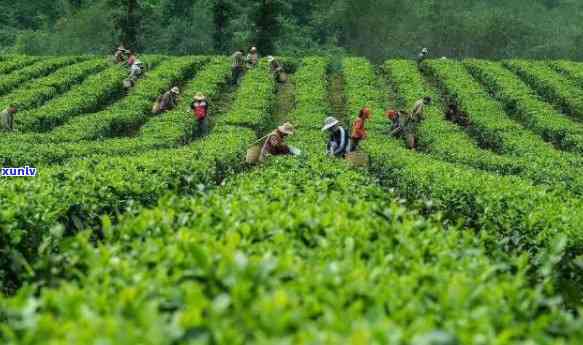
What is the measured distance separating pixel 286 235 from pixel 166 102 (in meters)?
20.1

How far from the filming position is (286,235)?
5.68 meters

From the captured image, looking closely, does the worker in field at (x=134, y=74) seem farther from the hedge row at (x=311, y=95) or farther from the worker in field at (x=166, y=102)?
the hedge row at (x=311, y=95)

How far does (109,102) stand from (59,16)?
45.3m

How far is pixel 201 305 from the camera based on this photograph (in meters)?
3.46

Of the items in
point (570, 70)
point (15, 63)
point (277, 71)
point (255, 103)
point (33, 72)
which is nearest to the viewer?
point (255, 103)

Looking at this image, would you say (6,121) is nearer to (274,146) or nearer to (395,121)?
(274,146)

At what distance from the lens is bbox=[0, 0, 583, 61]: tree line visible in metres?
55.7

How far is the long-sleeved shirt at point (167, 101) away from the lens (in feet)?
81.8

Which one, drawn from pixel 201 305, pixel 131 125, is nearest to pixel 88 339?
pixel 201 305

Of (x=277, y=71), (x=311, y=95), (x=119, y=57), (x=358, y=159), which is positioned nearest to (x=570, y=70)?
(x=311, y=95)

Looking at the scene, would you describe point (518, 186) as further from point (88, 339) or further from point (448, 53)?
point (448, 53)

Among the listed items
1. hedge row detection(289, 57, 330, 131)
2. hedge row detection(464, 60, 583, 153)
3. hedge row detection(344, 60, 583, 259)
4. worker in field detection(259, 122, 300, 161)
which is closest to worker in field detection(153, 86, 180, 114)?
hedge row detection(289, 57, 330, 131)

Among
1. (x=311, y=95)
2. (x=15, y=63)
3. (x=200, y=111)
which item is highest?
(x=200, y=111)

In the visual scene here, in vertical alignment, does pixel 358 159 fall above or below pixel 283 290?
below
